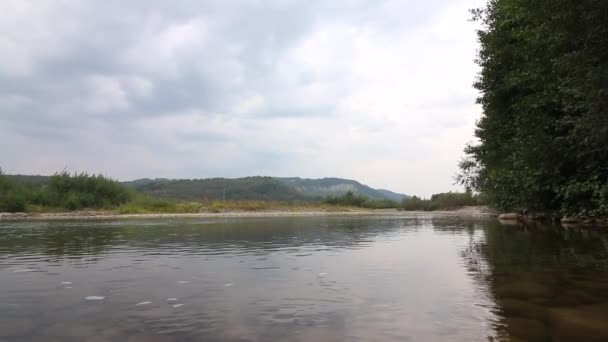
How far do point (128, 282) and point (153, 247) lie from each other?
744cm

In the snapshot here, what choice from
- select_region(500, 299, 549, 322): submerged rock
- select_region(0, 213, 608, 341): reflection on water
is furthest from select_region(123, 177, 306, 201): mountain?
select_region(500, 299, 549, 322): submerged rock

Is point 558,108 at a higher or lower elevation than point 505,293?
higher

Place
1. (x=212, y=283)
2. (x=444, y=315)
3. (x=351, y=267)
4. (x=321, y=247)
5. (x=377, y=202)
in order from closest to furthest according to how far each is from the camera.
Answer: (x=444, y=315)
(x=212, y=283)
(x=351, y=267)
(x=321, y=247)
(x=377, y=202)

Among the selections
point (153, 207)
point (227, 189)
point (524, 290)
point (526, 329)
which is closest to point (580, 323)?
point (526, 329)

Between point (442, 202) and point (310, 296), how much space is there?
90.7 metres

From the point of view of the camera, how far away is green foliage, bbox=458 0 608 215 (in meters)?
10.1

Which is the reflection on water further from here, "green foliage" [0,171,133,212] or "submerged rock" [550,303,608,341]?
"green foliage" [0,171,133,212]

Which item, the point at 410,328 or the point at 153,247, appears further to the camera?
the point at 153,247

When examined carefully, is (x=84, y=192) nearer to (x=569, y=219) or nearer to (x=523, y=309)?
(x=569, y=219)

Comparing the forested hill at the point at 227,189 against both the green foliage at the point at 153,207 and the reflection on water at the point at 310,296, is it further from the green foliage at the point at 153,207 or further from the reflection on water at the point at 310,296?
the reflection on water at the point at 310,296

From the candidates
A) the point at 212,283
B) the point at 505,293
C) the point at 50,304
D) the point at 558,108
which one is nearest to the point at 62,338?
the point at 50,304

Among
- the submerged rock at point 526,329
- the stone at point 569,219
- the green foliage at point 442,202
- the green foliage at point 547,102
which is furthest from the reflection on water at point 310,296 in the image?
the green foliage at point 442,202

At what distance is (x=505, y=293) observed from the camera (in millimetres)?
7422

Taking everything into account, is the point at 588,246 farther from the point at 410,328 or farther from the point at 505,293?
the point at 410,328
